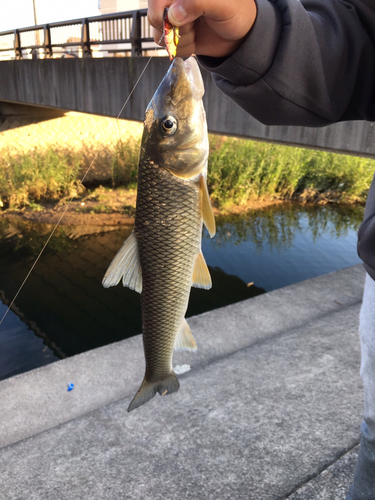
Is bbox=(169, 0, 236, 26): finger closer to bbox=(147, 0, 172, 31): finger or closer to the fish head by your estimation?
bbox=(147, 0, 172, 31): finger

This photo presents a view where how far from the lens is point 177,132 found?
141 centimetres

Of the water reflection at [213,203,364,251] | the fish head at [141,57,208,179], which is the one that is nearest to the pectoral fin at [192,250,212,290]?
the fish head at [141,57,208,179]

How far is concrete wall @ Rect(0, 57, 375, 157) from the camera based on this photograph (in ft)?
14.5

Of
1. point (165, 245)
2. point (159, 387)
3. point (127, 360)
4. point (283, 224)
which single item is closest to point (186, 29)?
point (165, 245)

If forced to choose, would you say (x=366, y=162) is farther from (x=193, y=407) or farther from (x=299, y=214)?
(x=193, y=407)

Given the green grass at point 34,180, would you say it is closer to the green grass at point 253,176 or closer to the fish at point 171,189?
the green grass at point 253,176

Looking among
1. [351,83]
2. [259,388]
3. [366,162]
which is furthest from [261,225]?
[351,83]

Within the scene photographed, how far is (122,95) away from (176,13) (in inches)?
254

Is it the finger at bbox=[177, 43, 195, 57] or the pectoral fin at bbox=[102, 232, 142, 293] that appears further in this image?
the pectoral fin at bbox=[102, 232, 142, 293]

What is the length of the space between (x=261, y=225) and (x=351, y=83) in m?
8.55

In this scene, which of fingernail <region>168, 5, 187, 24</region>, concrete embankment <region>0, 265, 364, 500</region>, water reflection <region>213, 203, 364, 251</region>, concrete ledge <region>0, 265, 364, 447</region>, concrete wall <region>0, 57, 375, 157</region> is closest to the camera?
fingernail <region>168, 5, 187, 24</region>

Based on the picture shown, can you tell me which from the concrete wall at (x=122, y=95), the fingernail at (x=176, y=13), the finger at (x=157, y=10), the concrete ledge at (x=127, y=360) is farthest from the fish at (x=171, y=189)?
the concrete wall at (x=122, y=95)

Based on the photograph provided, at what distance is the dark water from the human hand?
16.2 feet

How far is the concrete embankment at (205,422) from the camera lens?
241cm
